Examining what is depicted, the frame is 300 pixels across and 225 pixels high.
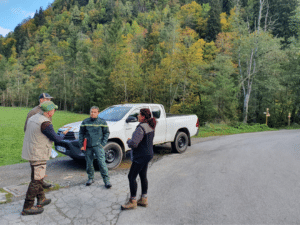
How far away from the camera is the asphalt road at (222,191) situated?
3.88m

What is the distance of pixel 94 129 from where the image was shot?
526cm

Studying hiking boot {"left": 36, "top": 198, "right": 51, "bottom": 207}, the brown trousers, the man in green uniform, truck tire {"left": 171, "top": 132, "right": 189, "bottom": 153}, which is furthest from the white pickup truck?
the brown trousers

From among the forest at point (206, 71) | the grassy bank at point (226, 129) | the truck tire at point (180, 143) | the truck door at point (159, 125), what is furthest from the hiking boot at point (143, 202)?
the forest at point (206, 71)

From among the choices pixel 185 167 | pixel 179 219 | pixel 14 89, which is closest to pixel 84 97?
pixel 14 89

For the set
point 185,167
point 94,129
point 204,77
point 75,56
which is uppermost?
point 75,56

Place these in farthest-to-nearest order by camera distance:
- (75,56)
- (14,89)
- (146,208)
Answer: (14,89) → (75,56) → (146,208)

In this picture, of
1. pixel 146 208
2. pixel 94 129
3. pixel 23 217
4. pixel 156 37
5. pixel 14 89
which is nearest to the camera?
pixel 23 217

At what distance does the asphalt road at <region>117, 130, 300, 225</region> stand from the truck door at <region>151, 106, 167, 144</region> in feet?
2.49

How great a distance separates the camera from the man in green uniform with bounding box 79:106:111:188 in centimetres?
525

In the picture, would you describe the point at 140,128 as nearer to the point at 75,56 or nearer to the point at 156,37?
the point at 156,37

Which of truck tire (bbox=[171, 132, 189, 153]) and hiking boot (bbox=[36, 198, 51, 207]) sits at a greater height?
truck tire (bbox=[171, 132, 189, 153])

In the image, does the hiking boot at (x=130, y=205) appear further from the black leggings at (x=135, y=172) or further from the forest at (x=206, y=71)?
the forest at (x=206, y=71)

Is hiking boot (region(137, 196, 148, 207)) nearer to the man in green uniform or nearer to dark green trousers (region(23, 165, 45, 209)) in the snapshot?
the man in green uniform

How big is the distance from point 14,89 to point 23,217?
80827mm
